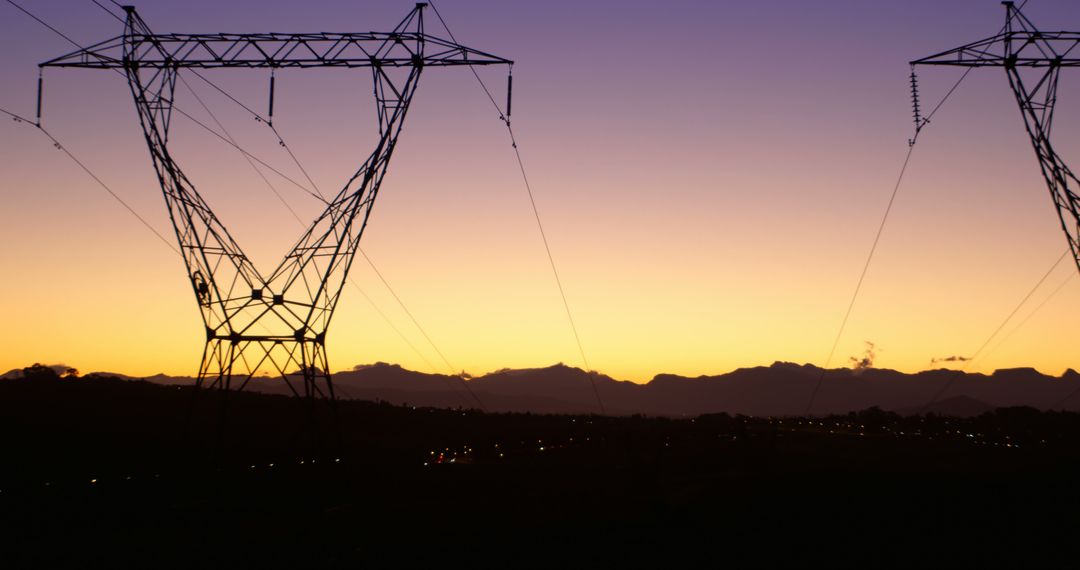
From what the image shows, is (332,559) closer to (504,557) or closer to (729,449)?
(504,557)

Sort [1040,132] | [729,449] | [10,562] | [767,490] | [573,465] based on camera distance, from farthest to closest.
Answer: [729,449], [573,465], [1040,132], [767,490], [10,562]

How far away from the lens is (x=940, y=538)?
74.7ft

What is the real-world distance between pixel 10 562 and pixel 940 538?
72.9ft

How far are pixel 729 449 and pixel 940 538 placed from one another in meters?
28.4

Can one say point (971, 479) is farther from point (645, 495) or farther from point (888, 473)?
point (645, 495)

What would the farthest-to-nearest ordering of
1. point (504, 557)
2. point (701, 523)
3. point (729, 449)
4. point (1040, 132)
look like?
point (729, 449)
point (1040, 132)
point (701, 523)
point (504, 557)

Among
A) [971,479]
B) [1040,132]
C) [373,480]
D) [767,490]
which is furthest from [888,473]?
[373,480]

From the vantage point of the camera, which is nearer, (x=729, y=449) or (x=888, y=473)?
(x=888, y=473)

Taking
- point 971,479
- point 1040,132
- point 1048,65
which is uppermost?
point 1048,65

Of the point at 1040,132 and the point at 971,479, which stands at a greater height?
the point at 1040,132

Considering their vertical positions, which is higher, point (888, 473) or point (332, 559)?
point (888, 473)

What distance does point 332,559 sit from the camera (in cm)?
1975

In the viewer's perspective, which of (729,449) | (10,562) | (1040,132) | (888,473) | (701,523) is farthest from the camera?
(729,449)

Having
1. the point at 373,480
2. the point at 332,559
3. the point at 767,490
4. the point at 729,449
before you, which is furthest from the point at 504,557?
the point at 729,449
